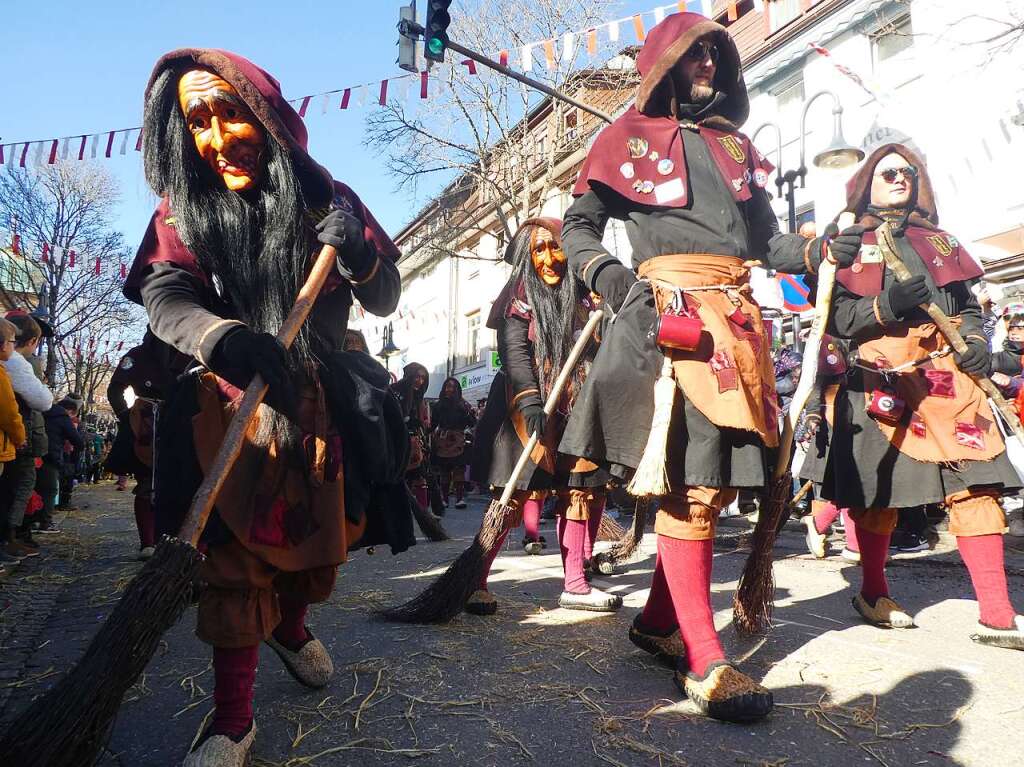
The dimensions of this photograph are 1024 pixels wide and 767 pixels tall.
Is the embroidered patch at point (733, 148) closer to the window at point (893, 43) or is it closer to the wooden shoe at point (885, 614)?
the wooden shoe at point (885, 614)

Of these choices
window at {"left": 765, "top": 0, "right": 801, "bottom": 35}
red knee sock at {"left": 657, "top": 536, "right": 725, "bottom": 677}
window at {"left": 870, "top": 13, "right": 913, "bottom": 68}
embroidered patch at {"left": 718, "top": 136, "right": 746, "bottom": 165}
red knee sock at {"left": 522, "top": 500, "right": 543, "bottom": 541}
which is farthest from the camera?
window at {"left": 765, "top": 0, "right": 801, "bottom": 35}

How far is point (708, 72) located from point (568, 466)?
183cm

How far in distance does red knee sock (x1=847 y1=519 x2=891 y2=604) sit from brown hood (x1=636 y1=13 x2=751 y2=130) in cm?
177

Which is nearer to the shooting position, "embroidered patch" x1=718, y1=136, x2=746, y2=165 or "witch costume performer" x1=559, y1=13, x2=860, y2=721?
"witch costume performer" x1=559, y1=13, x2=860, y2=721

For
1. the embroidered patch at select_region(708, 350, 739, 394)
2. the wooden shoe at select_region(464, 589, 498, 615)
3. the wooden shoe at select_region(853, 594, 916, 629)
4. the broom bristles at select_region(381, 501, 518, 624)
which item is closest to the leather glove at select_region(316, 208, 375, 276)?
the embroidered patch at select_region(708, 350, 739, 394)

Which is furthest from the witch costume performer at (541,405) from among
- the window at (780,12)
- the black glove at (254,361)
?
the window at (780,12)

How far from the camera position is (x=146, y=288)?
1.99 m

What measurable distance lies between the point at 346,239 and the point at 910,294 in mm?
2129

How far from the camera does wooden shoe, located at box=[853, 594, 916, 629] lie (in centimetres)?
300

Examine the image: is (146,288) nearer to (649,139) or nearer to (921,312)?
(649,139)

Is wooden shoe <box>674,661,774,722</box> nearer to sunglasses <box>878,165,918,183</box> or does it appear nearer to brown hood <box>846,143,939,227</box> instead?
brown hood <box>846,143,939,227</box>

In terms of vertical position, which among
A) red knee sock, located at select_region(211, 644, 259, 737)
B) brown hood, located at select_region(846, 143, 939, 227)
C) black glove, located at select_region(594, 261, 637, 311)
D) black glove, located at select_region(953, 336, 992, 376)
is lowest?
red knee sock, located at select_region(211, 644, 259, 737)

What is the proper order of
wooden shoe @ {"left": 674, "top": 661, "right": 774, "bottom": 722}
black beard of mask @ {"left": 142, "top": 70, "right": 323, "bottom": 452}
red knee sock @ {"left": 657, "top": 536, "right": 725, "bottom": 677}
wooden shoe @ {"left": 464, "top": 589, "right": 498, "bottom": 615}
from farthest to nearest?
wooden shoe @ {"left": 464, "top": 589, "right": 498, "bottom": 615}
red knee sock @ {"left": 657, "top": 536, "right": 725, "bottom": 677}
black beard of mask @ {"left": 142, "top": 70, "right": 323, "bottom": 452}
wooden shoe @ {"left": 674, "top": 661, "right": 774, "bottom": 722}

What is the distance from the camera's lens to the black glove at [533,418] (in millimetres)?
3441
